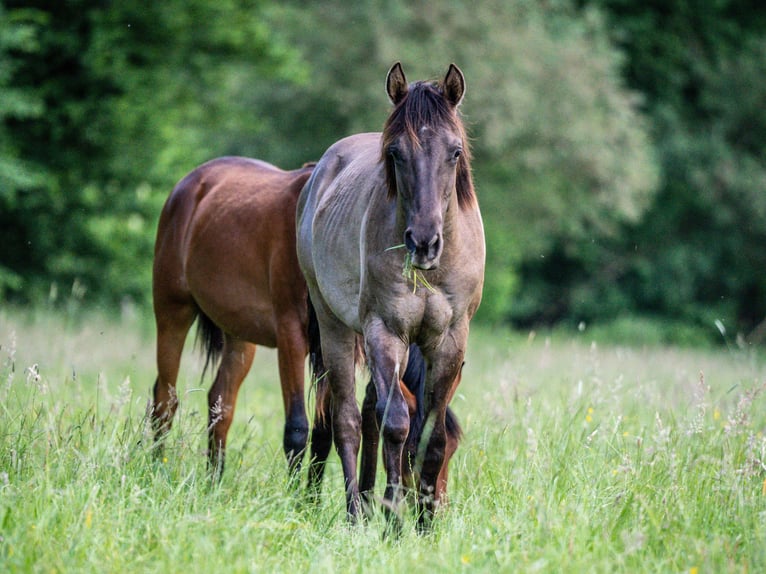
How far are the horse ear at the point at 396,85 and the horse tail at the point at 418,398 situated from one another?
53.0 inches

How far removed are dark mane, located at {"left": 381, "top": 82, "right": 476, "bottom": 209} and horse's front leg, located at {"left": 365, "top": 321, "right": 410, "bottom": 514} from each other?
2.22ft

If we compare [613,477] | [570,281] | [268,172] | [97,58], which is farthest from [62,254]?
[570,281]

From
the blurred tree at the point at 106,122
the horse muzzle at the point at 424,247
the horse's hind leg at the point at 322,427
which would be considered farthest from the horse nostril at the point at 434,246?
the blurred tree at the point at 106,122

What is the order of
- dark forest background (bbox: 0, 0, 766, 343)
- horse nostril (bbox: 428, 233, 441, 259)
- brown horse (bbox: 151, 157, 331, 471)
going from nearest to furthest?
1. horse nostril (bbox: 428, 233, 441, 259)
2. brown horse (bbox: 151, 157, 331, 471)
3. dark forest background (bbox: 0, 0, 766, 343)

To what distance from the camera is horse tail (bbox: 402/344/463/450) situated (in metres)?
4.97

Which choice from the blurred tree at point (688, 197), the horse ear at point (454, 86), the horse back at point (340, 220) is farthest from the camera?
the blurred tree at point (688, 197)

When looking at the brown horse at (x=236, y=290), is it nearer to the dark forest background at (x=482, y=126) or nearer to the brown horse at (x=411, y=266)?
the brown horse at (x=411, y=266)

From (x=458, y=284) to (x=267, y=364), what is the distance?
869 centimetres

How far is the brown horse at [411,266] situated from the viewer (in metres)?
4.15

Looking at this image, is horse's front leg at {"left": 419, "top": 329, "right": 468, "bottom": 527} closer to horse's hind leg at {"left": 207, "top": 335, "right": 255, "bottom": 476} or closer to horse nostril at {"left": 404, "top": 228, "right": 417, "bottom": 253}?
horse nostril at {"left": 404, "top": 228, "right": 417, "bottom": 253}

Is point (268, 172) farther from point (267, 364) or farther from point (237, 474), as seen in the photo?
point (267, 364)

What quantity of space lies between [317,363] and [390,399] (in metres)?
1.40

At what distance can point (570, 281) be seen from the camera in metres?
27.4

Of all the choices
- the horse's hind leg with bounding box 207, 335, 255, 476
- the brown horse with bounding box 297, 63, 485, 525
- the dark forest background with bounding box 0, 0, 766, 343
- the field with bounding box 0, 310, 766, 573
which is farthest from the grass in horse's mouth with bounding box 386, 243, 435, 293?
the horse's hind leg with bounding box 207, 335, 255, 476
